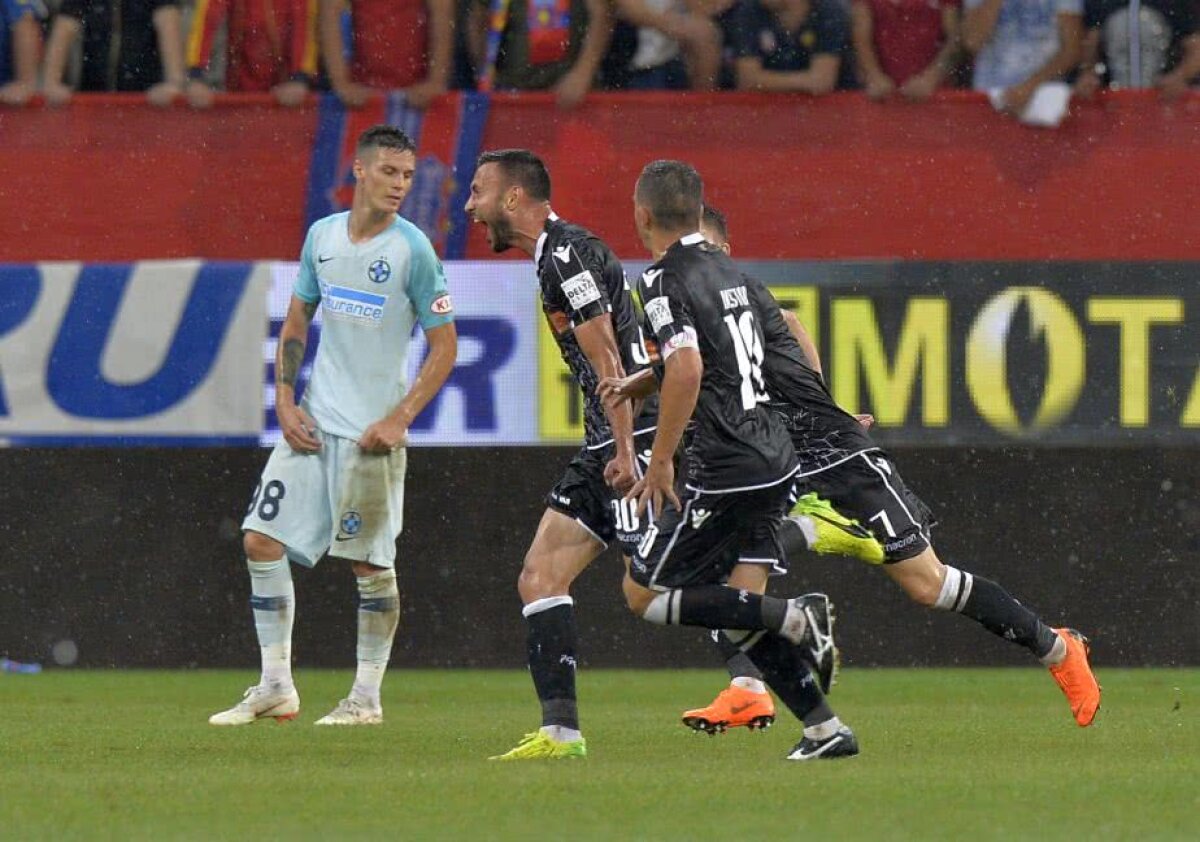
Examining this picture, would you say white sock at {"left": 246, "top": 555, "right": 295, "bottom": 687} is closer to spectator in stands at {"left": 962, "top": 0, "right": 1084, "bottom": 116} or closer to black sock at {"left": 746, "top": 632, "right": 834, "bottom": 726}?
black sock at {"left": 746, "top": 632, "right": 834, "bottom": 726}

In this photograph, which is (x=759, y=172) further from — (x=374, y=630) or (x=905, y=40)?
(x=374, y=630)

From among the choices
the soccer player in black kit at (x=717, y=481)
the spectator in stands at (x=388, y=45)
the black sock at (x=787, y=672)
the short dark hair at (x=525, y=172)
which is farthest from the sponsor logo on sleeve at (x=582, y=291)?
the spectator in stands at (x=388, y=45)

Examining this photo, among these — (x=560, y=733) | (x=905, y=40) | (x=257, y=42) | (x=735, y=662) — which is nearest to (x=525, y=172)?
(x=560, y=733)

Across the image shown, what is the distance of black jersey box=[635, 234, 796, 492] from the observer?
6.99m

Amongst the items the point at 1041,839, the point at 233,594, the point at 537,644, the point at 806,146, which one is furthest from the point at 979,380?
the point at 1041,839

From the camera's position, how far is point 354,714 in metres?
8.77

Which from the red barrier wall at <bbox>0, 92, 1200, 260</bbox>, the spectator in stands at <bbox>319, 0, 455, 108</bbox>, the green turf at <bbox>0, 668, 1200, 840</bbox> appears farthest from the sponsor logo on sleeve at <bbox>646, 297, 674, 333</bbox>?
the spectator in stands at <bbox>319, 0, 455, 108</bbox>

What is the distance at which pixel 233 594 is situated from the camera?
11.6m

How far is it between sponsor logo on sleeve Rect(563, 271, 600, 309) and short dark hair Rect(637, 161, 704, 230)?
1.30 ft

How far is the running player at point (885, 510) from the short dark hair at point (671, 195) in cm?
87

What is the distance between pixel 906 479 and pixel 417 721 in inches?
130

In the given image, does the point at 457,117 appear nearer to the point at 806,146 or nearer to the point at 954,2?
the point at 806,146

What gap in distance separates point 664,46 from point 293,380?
4122 millimetres

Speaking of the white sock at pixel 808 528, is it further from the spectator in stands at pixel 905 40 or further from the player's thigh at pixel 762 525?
the spectator in stands at pixel 905 40
